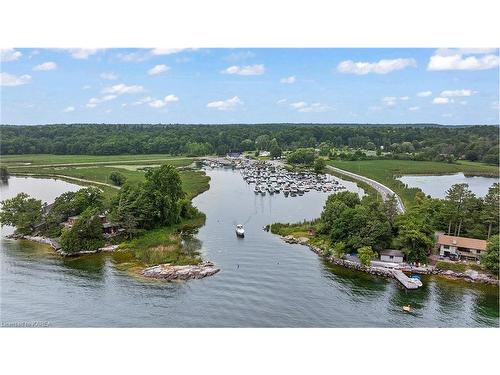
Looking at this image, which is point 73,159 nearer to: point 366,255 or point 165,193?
point 165,193

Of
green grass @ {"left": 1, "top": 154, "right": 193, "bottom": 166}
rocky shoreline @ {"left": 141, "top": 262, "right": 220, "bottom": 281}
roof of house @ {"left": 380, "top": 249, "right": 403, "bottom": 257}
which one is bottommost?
rocky shoreline @ {"left": 141, "top": 262, "right": 220, "bottom": 281}

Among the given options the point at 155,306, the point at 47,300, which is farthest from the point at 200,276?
the point at 47,300

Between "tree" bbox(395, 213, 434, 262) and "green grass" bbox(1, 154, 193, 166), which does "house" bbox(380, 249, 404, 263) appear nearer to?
"tree" bbox(395, 213, 434, 262)

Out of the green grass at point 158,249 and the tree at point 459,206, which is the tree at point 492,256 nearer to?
the tree at point 459,206

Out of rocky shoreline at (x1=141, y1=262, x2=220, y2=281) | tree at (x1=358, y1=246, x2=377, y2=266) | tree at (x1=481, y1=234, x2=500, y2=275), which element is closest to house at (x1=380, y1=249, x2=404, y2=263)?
tree at (x1=358, y1=246, x2=377, y2=266)

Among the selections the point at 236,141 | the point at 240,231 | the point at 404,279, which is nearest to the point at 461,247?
the point at 404,279

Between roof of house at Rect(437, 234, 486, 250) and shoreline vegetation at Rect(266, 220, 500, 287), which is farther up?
roof of house at Rect(437, 234, 486, 250)
